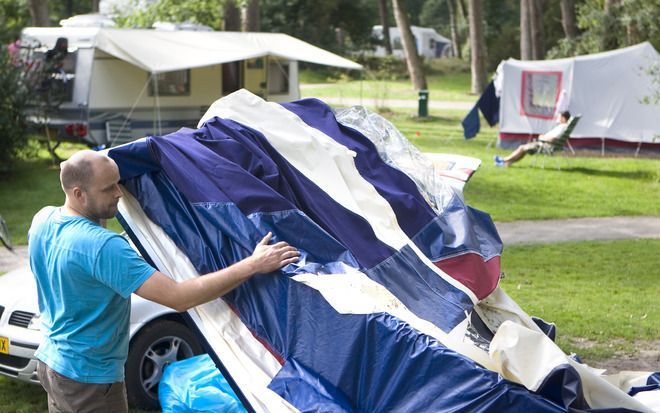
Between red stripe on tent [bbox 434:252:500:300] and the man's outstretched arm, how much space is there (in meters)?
1.24

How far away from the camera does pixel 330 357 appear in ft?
14.1

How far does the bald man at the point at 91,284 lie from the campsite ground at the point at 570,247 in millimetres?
2713

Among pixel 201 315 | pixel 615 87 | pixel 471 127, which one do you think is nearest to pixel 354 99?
pixel 471 127

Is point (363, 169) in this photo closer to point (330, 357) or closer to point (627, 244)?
point (330, 357)

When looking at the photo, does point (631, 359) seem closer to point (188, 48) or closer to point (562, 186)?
point (562, 186)

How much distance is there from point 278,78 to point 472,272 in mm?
20829

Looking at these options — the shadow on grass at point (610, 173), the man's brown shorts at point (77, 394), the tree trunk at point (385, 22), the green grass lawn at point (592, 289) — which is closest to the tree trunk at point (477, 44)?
the shadow on grass at point (610, 173)

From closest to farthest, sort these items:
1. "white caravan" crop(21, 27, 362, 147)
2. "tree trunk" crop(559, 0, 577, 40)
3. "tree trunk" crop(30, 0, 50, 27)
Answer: "white caravan" crop(21, 27, 362, 147) → "tree trunk" crop(30, 0, 50, 27) → "tree trunk" crop(559, 0, 577, 40)

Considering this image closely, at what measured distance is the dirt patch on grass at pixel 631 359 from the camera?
758cm

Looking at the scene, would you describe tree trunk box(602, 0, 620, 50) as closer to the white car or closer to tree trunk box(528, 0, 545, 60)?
tree trunk box(528, 0, 545, 60)

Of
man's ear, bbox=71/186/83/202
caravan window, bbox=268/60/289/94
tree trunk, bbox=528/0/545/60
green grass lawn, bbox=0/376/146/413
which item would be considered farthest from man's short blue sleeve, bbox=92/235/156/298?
tree trunk, bbox=528/0/545/60

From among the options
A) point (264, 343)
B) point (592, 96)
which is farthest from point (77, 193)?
point (592, 96)

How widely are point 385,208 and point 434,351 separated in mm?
1301

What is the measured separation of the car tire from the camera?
255 inches
